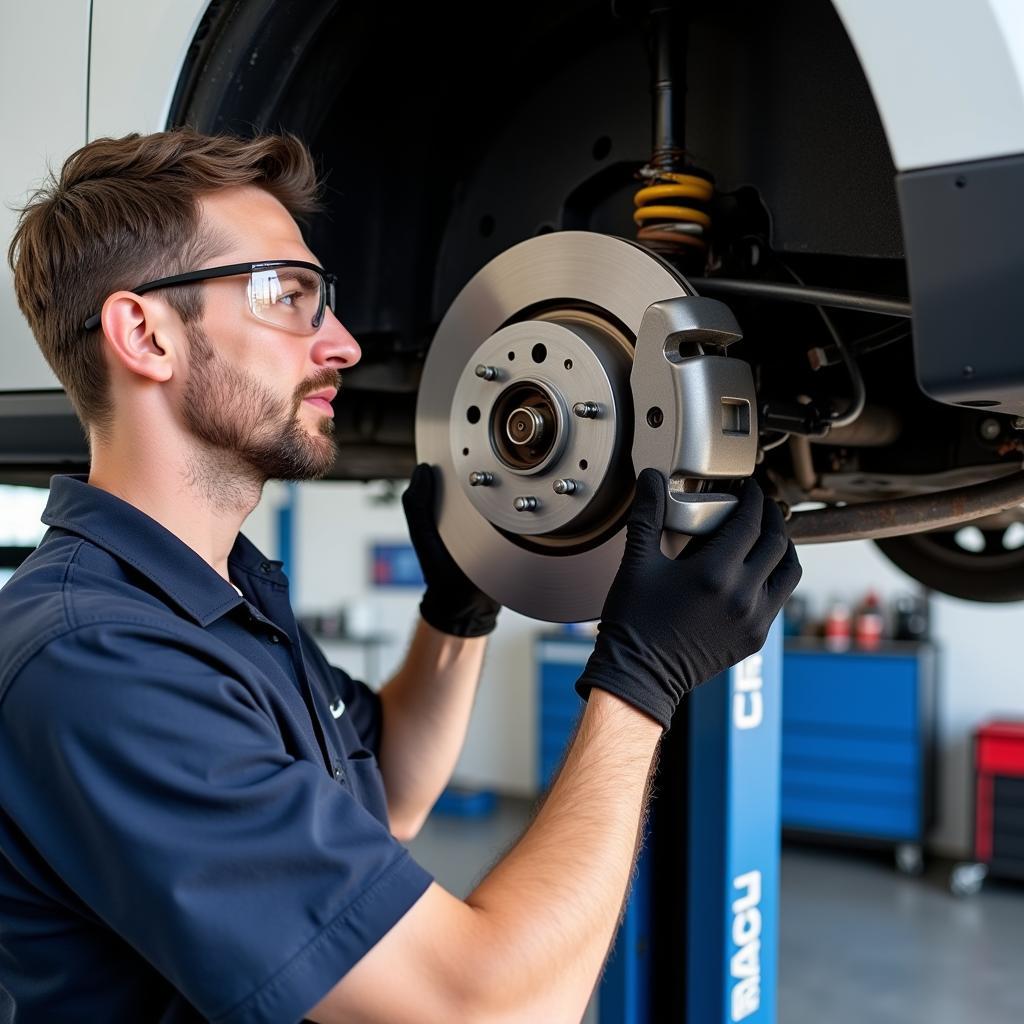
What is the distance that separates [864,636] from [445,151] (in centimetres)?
335

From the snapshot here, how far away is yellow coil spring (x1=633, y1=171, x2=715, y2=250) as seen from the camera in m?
0.83

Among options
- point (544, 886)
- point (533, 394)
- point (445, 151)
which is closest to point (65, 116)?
point (445, 151)

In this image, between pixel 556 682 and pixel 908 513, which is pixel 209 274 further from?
pixel 556 682

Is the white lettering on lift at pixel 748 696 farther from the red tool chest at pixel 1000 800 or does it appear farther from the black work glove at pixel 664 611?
the red tool chest at pixel 1000 800

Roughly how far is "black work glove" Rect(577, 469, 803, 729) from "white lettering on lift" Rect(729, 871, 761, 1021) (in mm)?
566

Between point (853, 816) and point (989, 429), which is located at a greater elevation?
point (989, 429)

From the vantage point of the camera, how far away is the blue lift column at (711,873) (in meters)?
1.18

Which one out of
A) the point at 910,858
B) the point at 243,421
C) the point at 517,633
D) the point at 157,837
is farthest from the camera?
the point at 517,633

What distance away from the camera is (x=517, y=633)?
16.0 feet

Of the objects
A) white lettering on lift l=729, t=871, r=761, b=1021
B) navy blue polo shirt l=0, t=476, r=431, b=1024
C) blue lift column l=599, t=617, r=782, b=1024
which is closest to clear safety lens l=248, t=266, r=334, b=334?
navy blue polo shirt l=0, t=476, r=431, b=1024

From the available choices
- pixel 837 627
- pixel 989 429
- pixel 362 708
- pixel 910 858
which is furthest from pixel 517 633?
pixel 989 429

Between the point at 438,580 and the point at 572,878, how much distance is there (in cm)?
41

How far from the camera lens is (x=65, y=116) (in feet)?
3.12

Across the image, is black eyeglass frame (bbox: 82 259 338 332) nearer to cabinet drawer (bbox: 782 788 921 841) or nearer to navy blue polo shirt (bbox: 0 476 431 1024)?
navy blue polo shirt (bbox: 0 476 431 1024)
